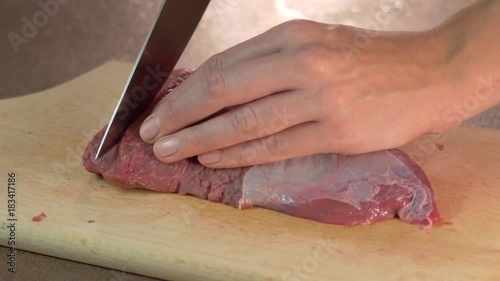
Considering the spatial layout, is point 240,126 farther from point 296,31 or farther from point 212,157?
point 296,31

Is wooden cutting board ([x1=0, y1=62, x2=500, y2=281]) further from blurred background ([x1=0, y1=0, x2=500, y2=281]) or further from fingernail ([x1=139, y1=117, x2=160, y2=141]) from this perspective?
blurred background ([x1=0, y1=0, x2=500, y2=281])

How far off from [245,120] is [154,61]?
0.44 m

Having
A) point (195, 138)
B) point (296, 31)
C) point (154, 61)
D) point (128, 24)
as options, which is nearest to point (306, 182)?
point (195, 138)

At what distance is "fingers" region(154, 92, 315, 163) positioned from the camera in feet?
6.97

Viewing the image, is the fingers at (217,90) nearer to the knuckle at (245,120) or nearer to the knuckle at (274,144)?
the knuckle at (245,120)

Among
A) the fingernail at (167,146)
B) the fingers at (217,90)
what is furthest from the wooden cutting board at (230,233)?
the fingers at (217,90)

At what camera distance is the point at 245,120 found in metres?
2.16

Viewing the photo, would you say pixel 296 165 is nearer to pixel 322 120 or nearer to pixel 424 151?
pixel 322 120

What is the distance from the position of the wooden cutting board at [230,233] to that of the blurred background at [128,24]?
1504 millimetres

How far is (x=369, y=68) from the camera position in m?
2.16

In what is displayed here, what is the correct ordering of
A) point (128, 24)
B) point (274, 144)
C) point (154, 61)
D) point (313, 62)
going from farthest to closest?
point (128, 24)
point (154, 61)
point (274, 144)
point (313, 62)

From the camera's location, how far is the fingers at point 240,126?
2123mm

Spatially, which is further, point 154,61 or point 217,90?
point 154,61

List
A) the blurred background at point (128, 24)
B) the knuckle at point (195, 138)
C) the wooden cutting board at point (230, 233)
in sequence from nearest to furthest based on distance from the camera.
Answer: the wooden cutting board at point (230, 233)
the knuckle at point (195, 138)
the blurred background at point (128, 24)
